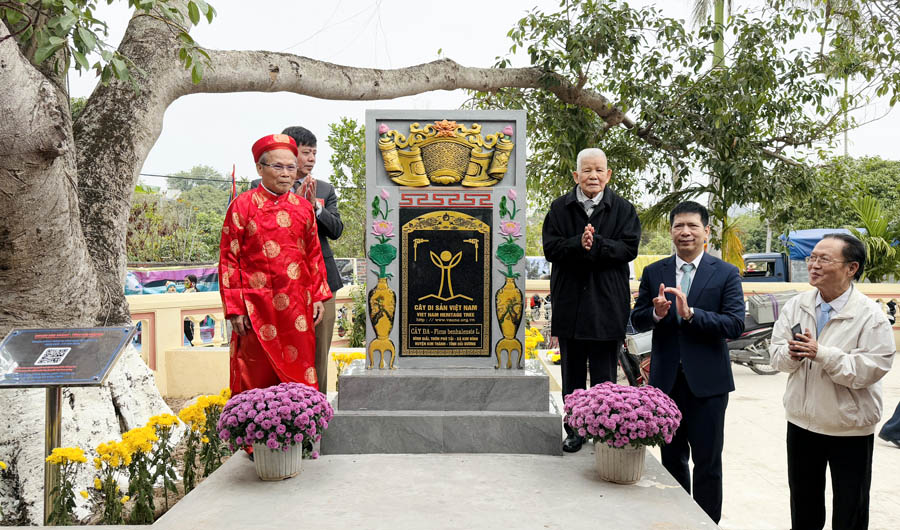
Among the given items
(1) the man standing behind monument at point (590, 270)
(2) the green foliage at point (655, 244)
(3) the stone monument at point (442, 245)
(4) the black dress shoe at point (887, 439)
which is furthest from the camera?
(2) the green foliage at point (655, 244)

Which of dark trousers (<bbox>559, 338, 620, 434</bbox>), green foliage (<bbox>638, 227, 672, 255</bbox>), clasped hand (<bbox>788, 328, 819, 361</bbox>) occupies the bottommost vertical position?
dark trousers (<bbox>559, 338, 620, 434</bbox>)

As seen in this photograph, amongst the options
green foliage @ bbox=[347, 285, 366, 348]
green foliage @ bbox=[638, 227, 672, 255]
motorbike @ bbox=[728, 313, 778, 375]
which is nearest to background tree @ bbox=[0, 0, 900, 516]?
motorbike @ bbox=[728, 313, 778, 375]

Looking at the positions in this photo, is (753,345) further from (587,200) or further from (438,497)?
(438,497)

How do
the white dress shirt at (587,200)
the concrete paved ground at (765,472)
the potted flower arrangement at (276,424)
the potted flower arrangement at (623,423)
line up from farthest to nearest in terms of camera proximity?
1. the concrete paved ground at (765,472)
2. the white dress shirt at (587,200)
3. the potted flower arrangement at (276,424)
4. the potted flower arrangement at (623,423)

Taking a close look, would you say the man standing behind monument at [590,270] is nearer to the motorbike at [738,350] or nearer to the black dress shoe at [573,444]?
the black dress shoe at [573,444]

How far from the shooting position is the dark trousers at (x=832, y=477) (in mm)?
2918

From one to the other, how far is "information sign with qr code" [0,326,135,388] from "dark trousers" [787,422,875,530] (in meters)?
3.32

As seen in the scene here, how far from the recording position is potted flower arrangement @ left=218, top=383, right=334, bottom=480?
330 cm

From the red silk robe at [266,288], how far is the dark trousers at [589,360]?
4.92 feet

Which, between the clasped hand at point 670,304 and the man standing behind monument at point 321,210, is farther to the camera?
the man standing behind monument at point 321,210

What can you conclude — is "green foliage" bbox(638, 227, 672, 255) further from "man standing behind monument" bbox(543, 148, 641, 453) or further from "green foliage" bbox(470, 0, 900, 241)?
"man standing behind monument" bbox(543, 148, 641, 453)

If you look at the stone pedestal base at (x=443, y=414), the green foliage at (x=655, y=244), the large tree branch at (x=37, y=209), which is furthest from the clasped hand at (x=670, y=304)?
the green foliage at (x=655, y=244)

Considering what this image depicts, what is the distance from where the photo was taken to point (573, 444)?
155 inches

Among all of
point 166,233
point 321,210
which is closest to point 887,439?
point 321,210
